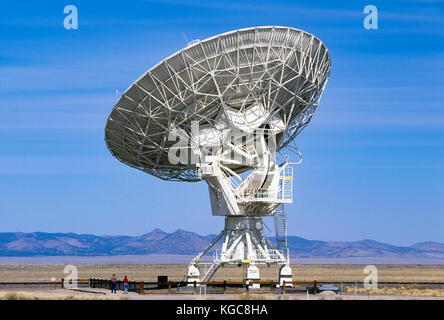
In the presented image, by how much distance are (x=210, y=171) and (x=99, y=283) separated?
988 centimetres

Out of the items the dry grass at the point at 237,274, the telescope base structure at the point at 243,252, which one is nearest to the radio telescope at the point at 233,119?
the telescope base structure at the point at 243,252

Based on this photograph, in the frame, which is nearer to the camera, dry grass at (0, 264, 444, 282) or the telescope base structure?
the telescope base structure

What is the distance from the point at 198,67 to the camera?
3784 cm

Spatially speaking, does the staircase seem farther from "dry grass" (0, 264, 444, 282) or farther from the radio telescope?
"dry grass" (0, 264, 444, 282)

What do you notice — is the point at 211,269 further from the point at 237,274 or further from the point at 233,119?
the point at 237,274

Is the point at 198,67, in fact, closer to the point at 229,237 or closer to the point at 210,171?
the point at 210,171

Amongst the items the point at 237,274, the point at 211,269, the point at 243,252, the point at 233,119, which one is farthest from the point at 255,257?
the point at 237,274

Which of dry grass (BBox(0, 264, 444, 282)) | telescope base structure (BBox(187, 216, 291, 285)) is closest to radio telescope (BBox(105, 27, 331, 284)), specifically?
telescope base structure (BBox(187, 216, 291, 285))

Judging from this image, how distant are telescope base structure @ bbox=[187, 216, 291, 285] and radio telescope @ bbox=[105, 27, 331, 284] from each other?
0.19 ft

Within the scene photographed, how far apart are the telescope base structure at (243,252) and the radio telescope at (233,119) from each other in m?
0.06

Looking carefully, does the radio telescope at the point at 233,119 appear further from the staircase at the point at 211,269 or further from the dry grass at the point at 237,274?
the dry grass at the point at 237,274

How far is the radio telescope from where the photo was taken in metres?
38.0

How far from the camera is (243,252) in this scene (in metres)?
43.0
